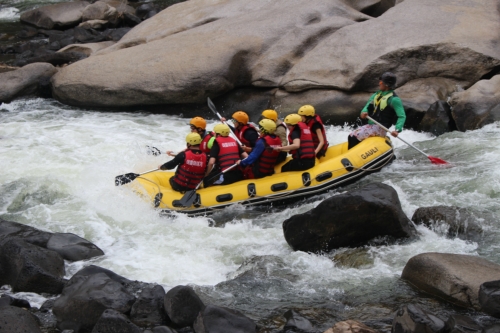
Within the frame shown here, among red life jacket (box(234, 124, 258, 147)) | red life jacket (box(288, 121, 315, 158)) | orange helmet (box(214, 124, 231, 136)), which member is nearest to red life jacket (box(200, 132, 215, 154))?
orange helmet (box(214, 124, 231, 136))

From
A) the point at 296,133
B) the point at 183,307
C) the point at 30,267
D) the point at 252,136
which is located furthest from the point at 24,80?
the point at 183,307

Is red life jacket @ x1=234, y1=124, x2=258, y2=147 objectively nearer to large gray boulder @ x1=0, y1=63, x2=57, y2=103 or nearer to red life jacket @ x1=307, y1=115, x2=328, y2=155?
red life jacket @ x1=307, y1=115, x2=328, y2=155

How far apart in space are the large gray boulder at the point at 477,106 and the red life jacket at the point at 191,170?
4.42 metres

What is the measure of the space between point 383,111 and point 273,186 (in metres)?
1.94

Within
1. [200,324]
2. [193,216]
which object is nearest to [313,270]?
[200,324]

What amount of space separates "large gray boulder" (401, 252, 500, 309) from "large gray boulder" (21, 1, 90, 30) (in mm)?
14455

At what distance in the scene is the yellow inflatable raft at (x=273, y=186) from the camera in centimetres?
821

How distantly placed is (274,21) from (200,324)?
8.28 m

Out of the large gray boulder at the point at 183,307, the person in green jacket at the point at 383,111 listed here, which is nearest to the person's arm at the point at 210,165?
the person in green jacket at the point at 383,111

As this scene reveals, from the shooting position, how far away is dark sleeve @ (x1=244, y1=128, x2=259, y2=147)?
350 inches

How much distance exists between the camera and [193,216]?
8.20 m

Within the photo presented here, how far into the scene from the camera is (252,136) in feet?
29.1

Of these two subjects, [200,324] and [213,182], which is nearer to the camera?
[200,324]

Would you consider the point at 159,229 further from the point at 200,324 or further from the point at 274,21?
the point at 274,21
